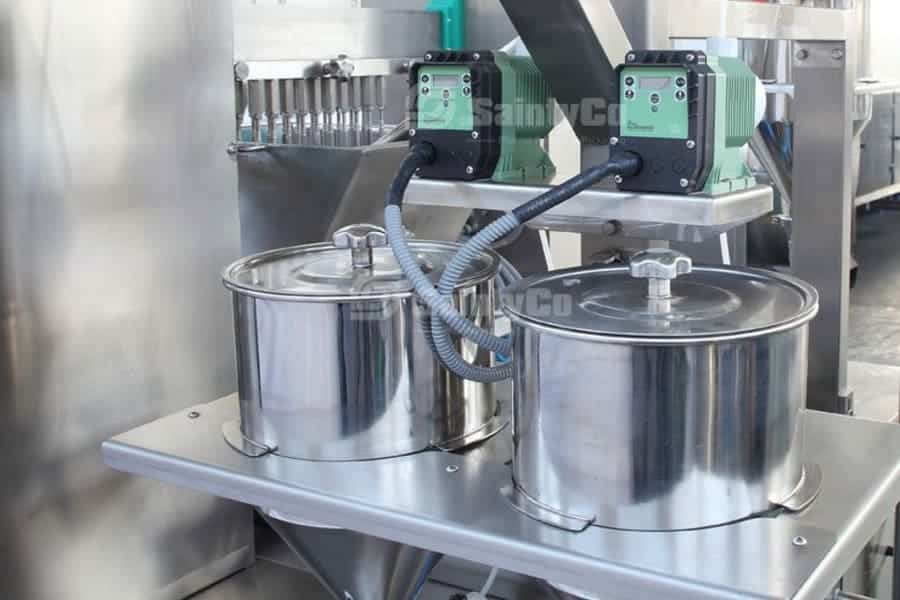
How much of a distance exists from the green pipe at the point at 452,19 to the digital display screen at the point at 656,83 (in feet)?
2.81

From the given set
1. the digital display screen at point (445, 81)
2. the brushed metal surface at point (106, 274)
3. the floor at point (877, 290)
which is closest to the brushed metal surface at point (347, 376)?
the digital display screen at point (445, 81)

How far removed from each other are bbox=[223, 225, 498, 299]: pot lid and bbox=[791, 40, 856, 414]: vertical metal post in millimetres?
634

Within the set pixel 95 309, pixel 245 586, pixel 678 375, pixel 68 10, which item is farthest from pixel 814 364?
pixel 68 10

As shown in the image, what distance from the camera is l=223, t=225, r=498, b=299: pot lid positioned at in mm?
1091

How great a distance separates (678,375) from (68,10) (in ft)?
2.91

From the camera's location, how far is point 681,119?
3.05 feet

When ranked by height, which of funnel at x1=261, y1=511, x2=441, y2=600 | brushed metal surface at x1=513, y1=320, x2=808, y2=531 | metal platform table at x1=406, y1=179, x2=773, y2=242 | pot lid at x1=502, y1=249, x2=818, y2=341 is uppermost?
metal platform table at x1=406, y1=179, x2=773, y2=242

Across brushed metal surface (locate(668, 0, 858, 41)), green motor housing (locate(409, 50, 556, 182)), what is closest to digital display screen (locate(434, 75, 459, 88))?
green motor housing (locate(409, 50, 556, 182))

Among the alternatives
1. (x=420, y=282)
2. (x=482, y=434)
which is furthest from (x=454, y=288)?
(x=482, y=434)

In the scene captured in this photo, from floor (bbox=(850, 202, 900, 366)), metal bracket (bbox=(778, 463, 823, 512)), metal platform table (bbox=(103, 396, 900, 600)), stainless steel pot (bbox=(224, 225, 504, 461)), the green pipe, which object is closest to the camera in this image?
metal platform table (bbox=(103, 396, 900, 600))

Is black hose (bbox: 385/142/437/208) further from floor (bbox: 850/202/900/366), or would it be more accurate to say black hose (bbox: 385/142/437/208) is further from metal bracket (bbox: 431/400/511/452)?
floor (bbox: 850/202/900/366)

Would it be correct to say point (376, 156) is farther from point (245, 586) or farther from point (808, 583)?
point (808, 583)

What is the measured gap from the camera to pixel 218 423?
1.24 meters

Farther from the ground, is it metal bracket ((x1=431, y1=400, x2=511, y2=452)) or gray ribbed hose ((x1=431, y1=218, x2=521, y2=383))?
gray ribbed hose ((x1=431, y1=218, x2=521, y2=383))
